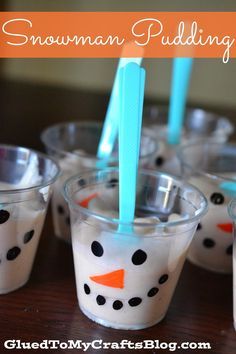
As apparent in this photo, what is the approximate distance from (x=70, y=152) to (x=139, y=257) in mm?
247

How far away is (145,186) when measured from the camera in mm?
625

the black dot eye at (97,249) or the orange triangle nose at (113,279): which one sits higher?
the black dot eye at (97,249)

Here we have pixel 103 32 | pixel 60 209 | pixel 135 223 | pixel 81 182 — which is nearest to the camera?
pixel 135 223

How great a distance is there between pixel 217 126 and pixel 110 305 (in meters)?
0.46

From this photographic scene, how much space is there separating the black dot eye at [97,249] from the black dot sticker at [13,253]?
3.5 inches

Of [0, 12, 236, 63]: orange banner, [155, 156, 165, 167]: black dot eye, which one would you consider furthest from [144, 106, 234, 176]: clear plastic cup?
[0, 12, 236, 63]: orange banner

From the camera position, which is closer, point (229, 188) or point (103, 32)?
point (229, 188)

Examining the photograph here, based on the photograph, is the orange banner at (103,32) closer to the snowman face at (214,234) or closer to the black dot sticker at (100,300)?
the snowman face at (214,234)

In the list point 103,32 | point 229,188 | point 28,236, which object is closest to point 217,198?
point 229,188

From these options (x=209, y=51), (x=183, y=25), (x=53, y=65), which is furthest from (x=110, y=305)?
(x=53, y=65)

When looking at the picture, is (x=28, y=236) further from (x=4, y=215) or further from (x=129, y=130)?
(x=129, y=130)

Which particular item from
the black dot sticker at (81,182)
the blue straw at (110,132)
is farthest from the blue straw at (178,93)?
the black dot sticker at (81,182)

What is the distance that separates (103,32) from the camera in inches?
42.6

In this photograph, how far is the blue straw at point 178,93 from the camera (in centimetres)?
76
